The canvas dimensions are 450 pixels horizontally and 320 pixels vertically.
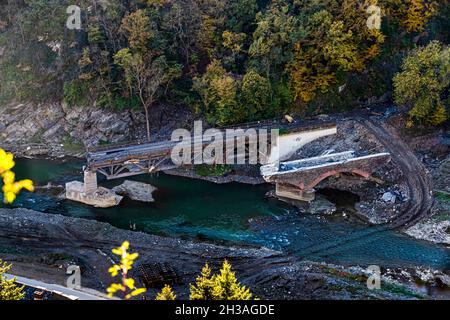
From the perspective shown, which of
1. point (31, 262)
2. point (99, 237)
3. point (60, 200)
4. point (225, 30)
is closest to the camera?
point (31, 262)

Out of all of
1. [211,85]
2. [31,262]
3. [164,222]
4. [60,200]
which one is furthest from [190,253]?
[211,85]

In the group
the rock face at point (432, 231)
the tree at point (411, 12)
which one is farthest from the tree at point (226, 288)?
the tree at point (411, 12)

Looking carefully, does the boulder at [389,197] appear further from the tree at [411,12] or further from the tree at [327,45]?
the tree at [411,12]

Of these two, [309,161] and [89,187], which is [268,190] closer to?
[309,161]

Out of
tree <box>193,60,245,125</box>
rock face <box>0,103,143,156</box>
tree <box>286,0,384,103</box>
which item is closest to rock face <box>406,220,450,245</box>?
tree <box>286,0,384,103</box>

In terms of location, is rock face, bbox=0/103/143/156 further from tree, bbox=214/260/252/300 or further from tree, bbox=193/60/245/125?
tree, bbox=214/260/252/300

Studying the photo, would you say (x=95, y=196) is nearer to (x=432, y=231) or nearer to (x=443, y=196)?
(x=432, y=231)
